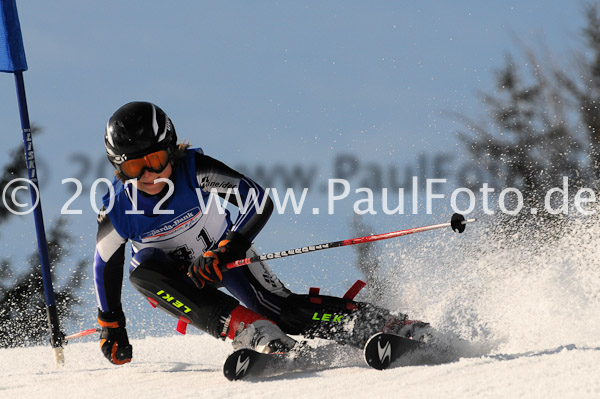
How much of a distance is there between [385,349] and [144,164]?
1.73m

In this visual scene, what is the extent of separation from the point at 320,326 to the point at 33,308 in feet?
36.3

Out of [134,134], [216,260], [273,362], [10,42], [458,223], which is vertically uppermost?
[10,42]

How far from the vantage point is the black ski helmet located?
386cm

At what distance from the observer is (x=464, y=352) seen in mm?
3850

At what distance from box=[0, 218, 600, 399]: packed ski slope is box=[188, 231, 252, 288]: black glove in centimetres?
57

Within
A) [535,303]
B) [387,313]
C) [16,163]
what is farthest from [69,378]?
[16,163]

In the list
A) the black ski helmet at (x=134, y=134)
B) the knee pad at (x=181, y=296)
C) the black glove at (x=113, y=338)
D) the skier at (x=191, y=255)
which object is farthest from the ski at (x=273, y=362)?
the black ski helmet at (x=134, y=134)

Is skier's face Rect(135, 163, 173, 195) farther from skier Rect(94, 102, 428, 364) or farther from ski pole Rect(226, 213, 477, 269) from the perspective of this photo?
ski pole Rect(226, 213, 477, 269)

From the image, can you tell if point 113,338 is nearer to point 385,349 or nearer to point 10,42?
point 385,349

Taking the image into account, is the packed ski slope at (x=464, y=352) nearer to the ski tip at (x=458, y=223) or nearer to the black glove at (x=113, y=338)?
the black glove at (x=113, y=338)

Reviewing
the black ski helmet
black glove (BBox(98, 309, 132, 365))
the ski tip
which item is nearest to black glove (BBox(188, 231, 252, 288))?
the black ski helmet

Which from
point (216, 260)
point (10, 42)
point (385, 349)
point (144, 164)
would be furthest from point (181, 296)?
point (10, 42)

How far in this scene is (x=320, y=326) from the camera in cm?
392

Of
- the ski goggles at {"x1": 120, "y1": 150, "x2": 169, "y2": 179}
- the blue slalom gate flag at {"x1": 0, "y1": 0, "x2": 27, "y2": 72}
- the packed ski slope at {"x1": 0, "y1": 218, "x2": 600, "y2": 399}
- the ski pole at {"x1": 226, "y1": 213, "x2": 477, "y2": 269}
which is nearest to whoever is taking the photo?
the packed ski slope at {"x1": 0, "y1": 218, "x2": 600, "y2": 399}
